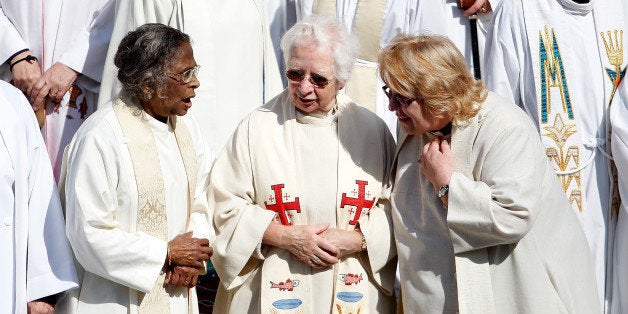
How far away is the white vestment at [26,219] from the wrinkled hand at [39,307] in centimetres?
3

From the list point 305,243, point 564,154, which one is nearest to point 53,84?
point 305,243

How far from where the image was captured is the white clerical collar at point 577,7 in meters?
6.88

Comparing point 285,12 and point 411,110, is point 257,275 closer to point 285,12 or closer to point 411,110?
point 411,110

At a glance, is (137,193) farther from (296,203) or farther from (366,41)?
(366,41)

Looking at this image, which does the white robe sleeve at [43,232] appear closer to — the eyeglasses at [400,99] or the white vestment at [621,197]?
the eyeglasses at [400,99]

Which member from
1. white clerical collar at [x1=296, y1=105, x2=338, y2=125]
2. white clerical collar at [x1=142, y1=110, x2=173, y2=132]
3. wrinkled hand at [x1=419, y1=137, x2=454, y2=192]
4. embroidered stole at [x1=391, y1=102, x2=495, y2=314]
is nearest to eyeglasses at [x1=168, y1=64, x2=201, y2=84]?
white clerical collar at [x1=142, y1=110, x2=173, y2=132]

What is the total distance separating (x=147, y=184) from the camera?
5406mm

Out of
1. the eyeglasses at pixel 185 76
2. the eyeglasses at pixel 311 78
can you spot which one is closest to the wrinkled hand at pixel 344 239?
the eyeglasses at pixel 311 78

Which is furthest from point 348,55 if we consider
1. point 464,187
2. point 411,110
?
point 464,187

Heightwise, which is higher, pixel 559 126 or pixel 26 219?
pixel 559 126

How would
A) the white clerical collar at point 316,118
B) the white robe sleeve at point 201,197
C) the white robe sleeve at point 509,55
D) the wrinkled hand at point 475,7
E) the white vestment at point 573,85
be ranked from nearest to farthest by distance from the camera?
1. the white robe sleeve at point 201,197
2. the white clerical collar at point 316,118
3. the white vestment at point 573,85
4. the white robe sleeve at point 509,55
5. the wrinkled hand at point 475,7

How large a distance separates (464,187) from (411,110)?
0.43 m

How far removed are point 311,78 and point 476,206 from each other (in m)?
1.06

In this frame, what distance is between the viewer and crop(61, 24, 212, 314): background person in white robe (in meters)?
5.25
